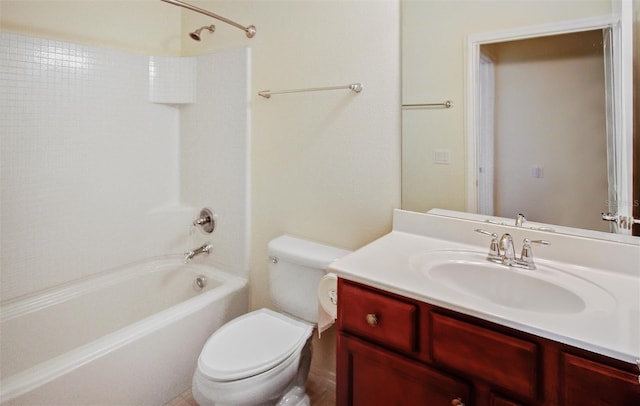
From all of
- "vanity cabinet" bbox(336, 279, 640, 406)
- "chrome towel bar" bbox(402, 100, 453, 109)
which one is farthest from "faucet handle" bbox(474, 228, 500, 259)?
"chrome towel bar" bbox(402, 100, 453, 109)

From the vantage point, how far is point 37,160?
182 centimetres

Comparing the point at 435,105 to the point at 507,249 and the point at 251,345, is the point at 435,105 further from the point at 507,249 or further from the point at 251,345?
the point at 251,345

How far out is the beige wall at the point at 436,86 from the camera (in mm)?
1385

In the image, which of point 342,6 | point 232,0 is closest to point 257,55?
point 232,0

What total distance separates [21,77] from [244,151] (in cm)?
114

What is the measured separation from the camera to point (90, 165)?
6.66 ft

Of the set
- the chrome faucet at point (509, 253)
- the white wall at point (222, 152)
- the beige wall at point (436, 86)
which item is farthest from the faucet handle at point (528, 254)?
the white wall at point (222, 152)

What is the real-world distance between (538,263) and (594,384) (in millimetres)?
505

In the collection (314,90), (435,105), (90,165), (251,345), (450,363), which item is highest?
(314,90)

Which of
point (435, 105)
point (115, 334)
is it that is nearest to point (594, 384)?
point (435, 105)

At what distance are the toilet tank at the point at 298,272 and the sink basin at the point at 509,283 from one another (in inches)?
21.3

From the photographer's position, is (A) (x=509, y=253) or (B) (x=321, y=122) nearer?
(A) (x=509, y=253)

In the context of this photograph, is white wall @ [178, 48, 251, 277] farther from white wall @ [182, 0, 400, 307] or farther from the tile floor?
the tile floor

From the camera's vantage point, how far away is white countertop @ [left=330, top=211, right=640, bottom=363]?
745mm
